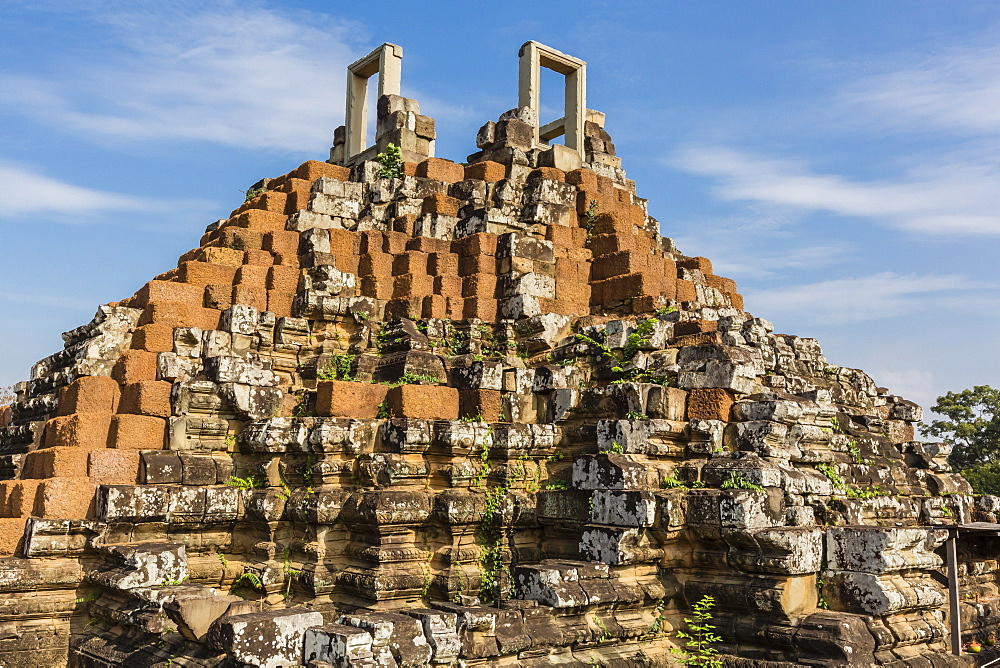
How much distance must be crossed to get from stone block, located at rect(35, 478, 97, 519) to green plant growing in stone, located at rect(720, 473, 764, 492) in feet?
21.4

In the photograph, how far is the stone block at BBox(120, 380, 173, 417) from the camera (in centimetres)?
969

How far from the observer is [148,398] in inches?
382

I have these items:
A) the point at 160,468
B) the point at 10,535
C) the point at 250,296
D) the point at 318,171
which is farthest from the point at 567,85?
the point at 10,535

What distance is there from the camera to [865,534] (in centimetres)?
827

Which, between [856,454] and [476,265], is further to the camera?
[476,265]

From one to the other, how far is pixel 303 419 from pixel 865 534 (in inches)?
234

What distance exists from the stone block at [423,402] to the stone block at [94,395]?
316 centimetres

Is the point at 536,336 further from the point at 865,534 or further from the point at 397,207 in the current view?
the point at 865,534

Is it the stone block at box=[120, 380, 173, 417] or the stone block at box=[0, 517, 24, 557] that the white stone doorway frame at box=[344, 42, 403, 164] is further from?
the stone block at box=[0, 517, 24, 557]

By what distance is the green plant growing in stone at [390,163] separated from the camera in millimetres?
13734

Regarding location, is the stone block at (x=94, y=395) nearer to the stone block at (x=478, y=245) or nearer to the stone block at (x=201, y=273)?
the stone block at (x=201, y=273)

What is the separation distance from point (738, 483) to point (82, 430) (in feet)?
22.8

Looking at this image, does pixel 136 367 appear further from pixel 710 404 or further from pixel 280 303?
pixel 710 404

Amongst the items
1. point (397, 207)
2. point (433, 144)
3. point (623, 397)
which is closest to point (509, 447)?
point (623, 397)
